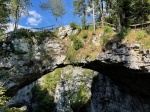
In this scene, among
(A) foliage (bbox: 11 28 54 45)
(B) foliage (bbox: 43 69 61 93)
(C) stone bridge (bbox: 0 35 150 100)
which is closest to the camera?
(C) stone bridge (bbox: 0 35 150 100)

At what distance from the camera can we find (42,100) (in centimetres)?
3350

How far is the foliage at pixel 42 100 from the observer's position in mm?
32750

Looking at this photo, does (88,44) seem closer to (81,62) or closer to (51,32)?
(81,62)

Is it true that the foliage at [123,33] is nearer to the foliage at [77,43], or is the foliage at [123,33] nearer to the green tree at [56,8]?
the foliage at [77,43]

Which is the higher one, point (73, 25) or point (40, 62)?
Result: point (73, 25)

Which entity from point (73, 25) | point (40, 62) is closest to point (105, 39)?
point (73, 25)

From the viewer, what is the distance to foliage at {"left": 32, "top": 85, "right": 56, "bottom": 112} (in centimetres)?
3275

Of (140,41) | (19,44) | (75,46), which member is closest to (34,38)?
(19,44)

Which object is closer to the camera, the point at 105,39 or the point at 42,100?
the point at 105,39

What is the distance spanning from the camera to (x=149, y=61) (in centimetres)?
1736

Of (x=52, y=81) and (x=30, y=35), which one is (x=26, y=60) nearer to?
(x=30, y=35)

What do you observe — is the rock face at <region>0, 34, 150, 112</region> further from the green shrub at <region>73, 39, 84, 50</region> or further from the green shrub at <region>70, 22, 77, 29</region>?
the green shrub at <region>70, 22, 77, 29</region>

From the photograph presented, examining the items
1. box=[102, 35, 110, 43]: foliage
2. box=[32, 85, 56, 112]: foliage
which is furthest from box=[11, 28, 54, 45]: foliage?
box=[32, 85, 56, 112]: foliage

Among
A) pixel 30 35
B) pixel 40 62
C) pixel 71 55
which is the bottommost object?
pixel 40 62
